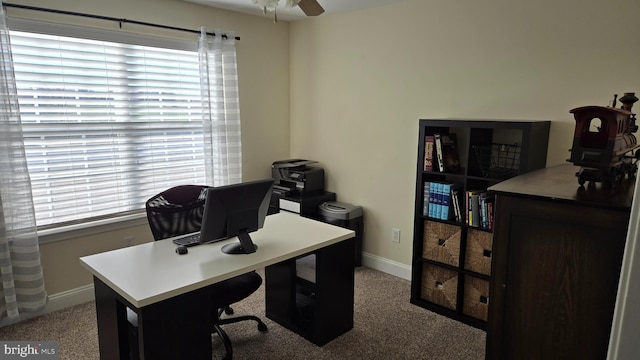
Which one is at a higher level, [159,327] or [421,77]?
[421,77]

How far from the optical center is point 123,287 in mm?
1754

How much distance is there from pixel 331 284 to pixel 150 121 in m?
2.06

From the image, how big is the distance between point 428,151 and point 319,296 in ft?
4.43

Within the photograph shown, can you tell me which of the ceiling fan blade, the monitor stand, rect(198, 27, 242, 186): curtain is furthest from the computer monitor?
rect(198, 27, 242, 186): curtain

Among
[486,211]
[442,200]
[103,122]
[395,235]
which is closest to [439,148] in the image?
[442,200]

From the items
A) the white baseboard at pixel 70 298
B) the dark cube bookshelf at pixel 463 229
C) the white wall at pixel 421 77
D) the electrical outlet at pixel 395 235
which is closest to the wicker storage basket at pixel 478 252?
the dark cube bookshelf at pixel 463 229

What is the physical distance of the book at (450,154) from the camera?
298 cm

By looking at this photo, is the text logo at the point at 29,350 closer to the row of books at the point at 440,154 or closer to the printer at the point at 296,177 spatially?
the printer at the point at 296,177

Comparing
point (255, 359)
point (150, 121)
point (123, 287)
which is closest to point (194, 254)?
point (123, 287)

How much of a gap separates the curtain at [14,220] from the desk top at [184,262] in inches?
39.5

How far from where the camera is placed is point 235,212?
212 centimetres

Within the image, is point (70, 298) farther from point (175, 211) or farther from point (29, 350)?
point (175, 211)

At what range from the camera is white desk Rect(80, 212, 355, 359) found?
174 cm

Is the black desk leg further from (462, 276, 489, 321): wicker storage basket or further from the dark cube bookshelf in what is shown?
(462, 276, 489, 321): wicker storage basket
